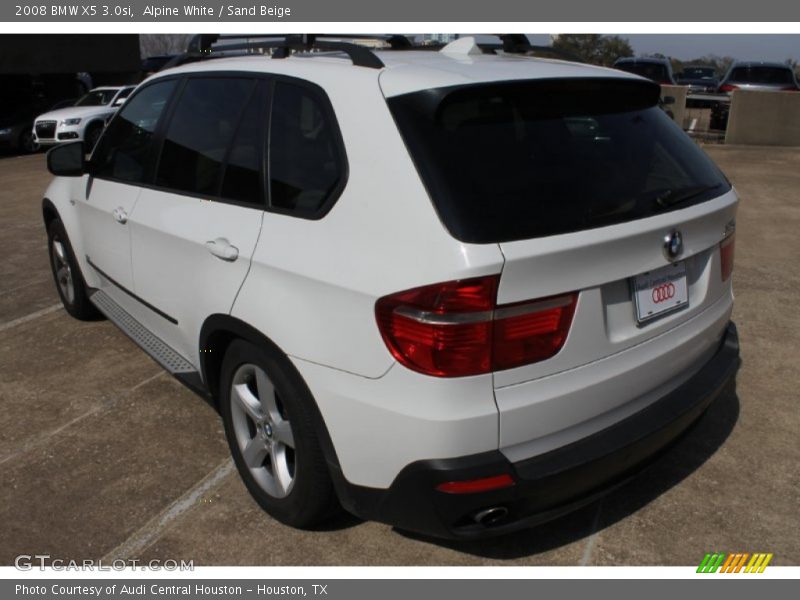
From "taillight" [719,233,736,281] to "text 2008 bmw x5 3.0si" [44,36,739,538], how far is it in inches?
1.4

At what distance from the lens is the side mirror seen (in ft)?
14.0

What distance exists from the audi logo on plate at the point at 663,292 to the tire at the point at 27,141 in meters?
19.0

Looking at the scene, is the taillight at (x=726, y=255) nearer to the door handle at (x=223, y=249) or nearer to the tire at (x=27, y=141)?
the door handle at (x=223, y=249)

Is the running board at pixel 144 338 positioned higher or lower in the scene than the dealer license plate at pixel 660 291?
lower

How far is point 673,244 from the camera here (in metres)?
2.53

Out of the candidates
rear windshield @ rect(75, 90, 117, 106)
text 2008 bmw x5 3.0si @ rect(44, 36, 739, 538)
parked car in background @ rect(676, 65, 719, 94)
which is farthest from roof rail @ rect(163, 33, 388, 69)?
parked car in background @ rect(676, 65, 719, 94)

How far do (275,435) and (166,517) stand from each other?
67 cm

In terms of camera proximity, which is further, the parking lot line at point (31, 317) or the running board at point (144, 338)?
the parking lot line at point (31, 317)

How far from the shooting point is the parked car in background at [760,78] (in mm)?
16328

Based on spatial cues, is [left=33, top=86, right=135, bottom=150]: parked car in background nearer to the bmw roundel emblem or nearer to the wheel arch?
the wheel arch

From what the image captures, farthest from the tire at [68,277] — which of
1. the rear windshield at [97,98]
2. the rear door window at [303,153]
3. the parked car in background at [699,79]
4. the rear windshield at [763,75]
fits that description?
the parked car in background at [699,79]

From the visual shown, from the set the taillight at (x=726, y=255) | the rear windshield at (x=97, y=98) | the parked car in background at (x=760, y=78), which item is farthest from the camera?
the rear windshield at (x=97, y=98)

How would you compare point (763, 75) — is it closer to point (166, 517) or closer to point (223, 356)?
point (223, 356)

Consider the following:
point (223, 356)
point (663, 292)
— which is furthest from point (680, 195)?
point (223, 356)
